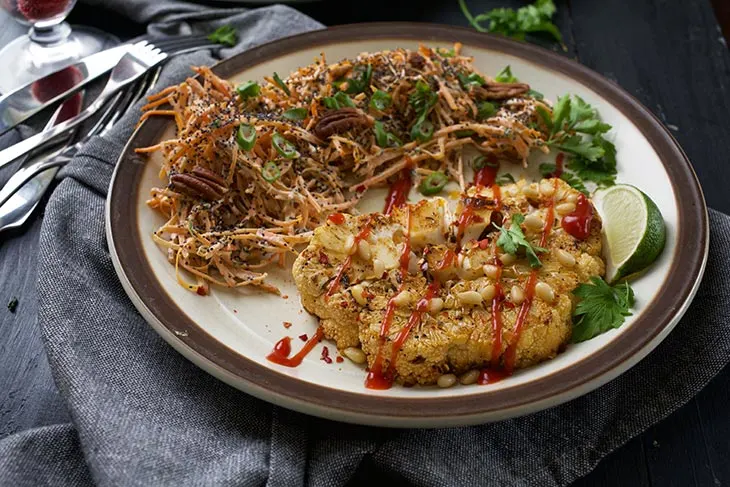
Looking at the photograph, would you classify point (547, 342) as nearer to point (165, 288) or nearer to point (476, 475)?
point (476, 475)

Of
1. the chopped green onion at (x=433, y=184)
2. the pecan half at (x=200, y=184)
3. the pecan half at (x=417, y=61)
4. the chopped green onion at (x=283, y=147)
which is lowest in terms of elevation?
the chopped green onion at (x=433, y=184)

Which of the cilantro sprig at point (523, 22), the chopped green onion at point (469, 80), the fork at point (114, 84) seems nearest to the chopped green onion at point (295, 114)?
the chopped green onion at point (469, 80)

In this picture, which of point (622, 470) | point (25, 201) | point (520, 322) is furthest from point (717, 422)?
point (25, 201)

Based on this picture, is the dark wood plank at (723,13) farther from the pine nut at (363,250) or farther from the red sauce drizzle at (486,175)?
the pine nut at (363,250)

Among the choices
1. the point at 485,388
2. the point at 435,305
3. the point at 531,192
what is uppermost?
the point at 531,192

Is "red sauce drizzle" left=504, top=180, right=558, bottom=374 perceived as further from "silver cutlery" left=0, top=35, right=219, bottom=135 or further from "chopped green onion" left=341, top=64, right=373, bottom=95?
"silver cutlery" left=0, top=35, right=219, bottom=135

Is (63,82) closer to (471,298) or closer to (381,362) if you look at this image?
(381,362)

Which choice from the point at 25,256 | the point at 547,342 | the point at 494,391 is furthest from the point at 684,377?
the point at 25,256
